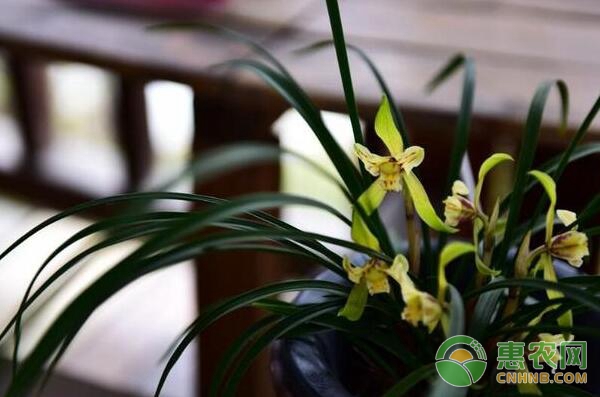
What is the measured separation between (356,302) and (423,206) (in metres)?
0.07

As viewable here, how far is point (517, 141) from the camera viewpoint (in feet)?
3.17

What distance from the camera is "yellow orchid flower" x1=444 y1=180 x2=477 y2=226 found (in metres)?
0.52

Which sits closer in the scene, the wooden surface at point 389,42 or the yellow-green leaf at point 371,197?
the yellow-green leaf at point 371,197

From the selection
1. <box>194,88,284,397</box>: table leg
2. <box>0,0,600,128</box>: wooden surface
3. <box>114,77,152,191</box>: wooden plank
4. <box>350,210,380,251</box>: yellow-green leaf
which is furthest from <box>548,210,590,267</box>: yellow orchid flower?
<box>114,77,152,191</box>: wooden plank

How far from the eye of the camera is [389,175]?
51 centimetres

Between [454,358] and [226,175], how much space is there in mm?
634

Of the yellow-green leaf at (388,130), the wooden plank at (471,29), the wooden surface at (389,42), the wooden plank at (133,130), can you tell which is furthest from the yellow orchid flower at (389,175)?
the wooden plank at (133,130)

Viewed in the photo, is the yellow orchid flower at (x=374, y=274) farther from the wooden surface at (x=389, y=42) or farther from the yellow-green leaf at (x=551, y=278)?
the wooden surface at (x=389, y=42)

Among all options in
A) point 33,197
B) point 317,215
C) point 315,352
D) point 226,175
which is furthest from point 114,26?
point 317,215

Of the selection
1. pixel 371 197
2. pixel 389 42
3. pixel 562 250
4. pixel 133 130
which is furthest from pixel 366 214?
pixel 133 130

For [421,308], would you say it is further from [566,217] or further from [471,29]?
[471,29]

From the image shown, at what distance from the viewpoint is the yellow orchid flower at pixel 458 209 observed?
20.3 inches

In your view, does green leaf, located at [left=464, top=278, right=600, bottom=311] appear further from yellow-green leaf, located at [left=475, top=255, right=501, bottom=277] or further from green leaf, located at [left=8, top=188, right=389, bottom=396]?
green leaf, located at [left=8, top=188, right=389, bottom=396]

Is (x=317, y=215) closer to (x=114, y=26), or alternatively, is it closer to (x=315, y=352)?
(x=114, y=26)
